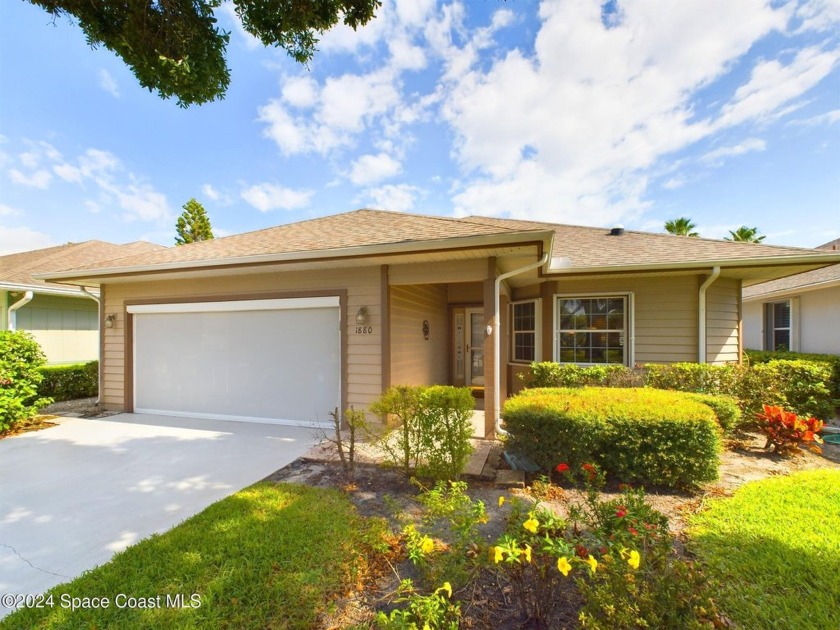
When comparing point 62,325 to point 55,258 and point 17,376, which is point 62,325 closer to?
point 55,258

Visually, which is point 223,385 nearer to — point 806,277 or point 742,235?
point 806,277

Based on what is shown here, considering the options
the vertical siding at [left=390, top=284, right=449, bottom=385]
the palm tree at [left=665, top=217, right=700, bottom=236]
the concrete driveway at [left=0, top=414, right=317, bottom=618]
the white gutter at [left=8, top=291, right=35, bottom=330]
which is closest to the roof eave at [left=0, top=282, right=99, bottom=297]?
the white gutter at [left=8, top=291, right=35, bottom=330]

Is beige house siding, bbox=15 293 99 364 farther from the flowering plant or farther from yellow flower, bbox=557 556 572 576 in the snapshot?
the flowering plant

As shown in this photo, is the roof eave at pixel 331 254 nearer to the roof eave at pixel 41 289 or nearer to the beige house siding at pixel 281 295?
the beige house siding at pixel 281 295

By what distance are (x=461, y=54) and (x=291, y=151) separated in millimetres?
4978

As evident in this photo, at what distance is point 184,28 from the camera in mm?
3732

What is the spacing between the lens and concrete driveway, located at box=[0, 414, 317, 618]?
2695 mm

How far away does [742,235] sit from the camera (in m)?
18.0

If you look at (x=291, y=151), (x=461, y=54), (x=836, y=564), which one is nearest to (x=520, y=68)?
(x=461, y=54)

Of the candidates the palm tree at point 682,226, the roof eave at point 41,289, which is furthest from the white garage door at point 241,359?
the palm tree at point 682,226

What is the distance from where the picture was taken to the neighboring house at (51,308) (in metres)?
8.49

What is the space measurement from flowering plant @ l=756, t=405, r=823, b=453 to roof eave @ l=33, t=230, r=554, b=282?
146 inches

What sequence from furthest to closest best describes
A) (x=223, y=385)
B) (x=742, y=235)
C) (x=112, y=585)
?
1. (x=742, y=235)
2. (x=223, y=385)
3. (x=112, y=585)

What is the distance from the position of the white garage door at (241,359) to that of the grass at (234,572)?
9.79 ft
